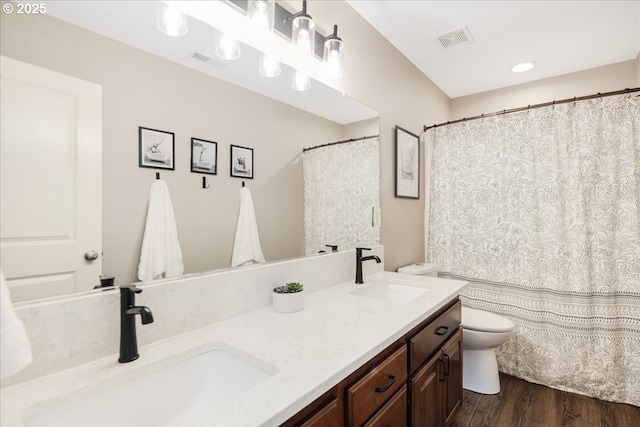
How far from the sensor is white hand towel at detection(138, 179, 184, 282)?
96 cm

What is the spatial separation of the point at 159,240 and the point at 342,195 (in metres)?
1.07

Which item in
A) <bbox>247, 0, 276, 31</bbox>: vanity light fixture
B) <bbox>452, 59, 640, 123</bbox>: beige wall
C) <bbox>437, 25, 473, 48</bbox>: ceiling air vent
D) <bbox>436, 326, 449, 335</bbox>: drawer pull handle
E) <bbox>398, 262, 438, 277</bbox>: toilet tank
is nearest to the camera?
<bbox>247, 0, 276, 31</bbox>: vanity light fixture

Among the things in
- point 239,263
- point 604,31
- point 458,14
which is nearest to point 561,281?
point 604,31

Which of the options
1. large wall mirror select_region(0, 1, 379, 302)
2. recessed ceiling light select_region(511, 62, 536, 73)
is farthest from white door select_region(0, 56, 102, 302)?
recessed ceiling light select_region(511, 62, 536, 73)

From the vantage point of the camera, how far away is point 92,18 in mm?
838

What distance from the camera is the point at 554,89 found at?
2855mm

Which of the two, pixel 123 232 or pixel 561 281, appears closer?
pixel 123 232

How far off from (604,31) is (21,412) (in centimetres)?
347

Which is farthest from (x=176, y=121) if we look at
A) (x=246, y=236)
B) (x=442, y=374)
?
(x=442, y=374)

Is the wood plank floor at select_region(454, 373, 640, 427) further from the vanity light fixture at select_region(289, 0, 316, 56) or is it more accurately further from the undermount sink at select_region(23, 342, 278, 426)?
the vanity light fixture at select_region(289, 0, 316, 56)

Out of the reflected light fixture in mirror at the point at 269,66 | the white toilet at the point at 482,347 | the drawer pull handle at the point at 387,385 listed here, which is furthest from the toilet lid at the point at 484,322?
the reflected light fixture in mirror at the point at 269,66

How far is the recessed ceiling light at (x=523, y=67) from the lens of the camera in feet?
→ 8.57

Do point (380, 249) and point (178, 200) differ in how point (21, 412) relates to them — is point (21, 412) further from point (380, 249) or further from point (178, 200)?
point (380, 249)

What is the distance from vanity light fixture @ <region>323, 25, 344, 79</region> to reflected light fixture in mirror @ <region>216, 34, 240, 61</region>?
602 millimetres
